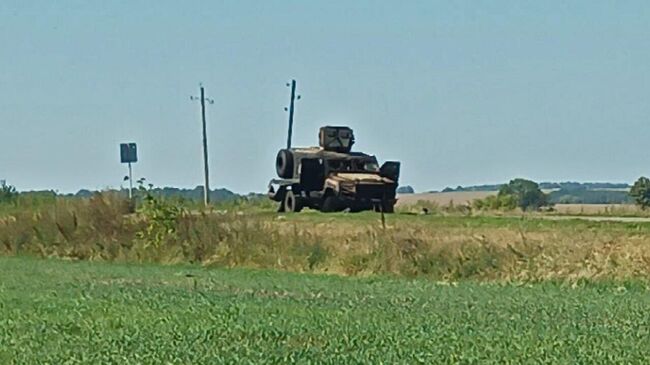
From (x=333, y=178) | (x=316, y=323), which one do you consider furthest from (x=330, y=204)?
(x=316, y=323)

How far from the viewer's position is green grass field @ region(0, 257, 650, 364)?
46.0 ft

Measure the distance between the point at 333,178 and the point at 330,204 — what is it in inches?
52.2

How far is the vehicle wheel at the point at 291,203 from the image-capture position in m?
51.9

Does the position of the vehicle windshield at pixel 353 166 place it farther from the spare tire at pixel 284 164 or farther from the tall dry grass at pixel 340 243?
the tall dry grass at pixel 340 243

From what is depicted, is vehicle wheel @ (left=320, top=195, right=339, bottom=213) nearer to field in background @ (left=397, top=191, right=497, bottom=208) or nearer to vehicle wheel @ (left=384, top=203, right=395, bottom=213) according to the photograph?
vehicle wheel @ (left=384, top=203, right=395, bottom=213)

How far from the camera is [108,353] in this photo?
556 inches

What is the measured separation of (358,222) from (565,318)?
2160cm

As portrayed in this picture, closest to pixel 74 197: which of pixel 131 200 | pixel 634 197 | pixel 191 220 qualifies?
pixel 131 200

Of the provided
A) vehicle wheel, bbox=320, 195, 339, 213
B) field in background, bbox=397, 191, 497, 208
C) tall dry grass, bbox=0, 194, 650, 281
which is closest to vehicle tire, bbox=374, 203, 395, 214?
vehicle wheel, bbox=320, 195, 339, 213

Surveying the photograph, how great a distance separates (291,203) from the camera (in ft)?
172

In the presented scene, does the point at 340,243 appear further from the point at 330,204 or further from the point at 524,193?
the point at 524,193

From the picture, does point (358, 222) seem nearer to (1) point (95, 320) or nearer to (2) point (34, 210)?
(2) point (34, 210)

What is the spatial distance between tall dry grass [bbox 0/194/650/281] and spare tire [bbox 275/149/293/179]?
326 inches

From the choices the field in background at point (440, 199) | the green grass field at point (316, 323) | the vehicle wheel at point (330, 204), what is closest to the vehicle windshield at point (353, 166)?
the vehicle wheel at point (330, 204)
